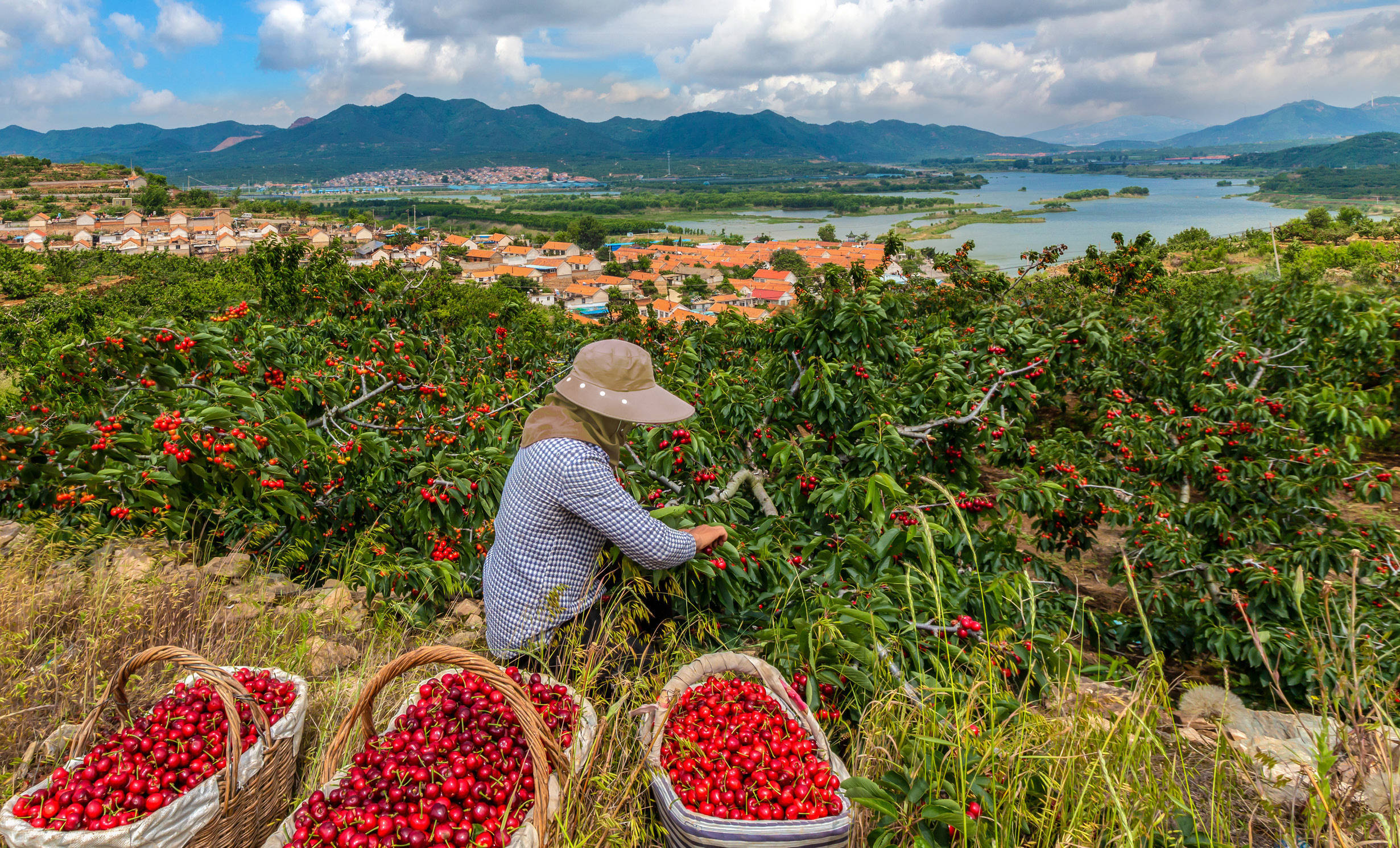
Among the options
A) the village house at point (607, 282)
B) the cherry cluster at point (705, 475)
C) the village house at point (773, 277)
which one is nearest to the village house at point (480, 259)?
the village house at point (607, 282)

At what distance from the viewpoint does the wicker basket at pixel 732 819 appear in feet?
5.13

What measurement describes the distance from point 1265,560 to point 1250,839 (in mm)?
3348

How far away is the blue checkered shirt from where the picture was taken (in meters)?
2.02

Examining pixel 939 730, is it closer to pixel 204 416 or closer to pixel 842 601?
pixel 842 601

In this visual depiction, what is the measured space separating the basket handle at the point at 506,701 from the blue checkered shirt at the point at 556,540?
0.46 meters

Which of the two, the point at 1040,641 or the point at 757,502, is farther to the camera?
the point at 757,502

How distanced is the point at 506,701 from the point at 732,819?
66cm

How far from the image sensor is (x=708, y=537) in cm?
226

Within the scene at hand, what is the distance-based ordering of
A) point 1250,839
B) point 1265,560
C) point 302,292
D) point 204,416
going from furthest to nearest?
point 302,292 → point 1265,560 → point 204,416 → point 1250,839

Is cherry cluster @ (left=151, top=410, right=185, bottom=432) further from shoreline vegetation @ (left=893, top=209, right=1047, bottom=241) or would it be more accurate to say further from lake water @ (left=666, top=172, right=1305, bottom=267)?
shoreline vegetation @ (left=893, top=209, right=1047, bottom=241)

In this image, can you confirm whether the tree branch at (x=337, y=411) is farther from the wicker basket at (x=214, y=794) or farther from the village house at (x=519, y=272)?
the village house at (x=519, y=272)

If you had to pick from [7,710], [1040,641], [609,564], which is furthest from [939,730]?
[7,710]

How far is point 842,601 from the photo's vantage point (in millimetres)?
2275

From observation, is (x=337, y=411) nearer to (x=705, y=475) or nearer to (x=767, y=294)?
(x=705, y=475)
